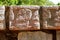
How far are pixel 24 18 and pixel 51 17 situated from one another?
0.21m

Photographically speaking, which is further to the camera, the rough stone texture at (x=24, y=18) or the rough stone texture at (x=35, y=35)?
the rough stone texture at (x=35, y=35)

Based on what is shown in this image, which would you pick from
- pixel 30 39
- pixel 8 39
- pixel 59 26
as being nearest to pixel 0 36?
pixel 8 39

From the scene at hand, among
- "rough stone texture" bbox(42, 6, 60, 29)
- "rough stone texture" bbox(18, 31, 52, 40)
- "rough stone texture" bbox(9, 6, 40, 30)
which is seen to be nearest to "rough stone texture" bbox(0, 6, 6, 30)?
"rough stone texture" bbox(9, 6, 40, 30)

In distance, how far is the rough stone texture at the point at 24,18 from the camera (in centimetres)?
194

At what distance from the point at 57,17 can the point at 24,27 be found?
27 centimetres

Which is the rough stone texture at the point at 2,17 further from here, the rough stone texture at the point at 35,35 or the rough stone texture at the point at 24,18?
the rough stone texture at the point at 35,35

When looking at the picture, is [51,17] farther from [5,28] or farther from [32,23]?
[5,28]

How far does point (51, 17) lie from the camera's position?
6.39 feet

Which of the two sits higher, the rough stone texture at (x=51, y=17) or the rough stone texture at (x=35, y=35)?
the rough stone texture at (x=51, y=17)

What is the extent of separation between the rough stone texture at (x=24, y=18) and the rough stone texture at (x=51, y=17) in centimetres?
6

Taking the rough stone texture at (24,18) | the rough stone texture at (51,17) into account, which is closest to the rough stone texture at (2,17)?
the rough stone texture at (24,18)

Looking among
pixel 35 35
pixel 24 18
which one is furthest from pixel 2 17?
pixel 35 35

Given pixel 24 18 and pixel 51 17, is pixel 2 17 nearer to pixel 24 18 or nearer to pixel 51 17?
pixel 24 18

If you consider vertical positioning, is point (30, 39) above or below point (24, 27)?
below
